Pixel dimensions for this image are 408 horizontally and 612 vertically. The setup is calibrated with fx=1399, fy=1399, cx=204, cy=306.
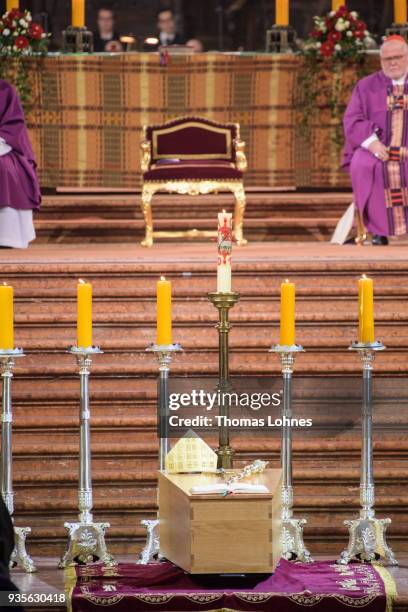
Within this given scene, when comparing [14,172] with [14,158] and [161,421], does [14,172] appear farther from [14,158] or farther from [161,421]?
[161,421]

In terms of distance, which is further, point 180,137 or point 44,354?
point 180,137

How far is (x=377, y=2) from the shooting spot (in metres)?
12.3


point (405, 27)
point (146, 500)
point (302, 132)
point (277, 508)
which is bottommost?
point (146, 500)

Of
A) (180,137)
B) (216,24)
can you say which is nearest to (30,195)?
(180,137)

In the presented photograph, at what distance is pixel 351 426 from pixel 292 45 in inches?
238

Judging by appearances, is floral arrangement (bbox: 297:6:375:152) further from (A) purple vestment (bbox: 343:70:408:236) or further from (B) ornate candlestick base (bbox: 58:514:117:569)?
(B) ornate candlestick base (bbox: 58:514:117:569)

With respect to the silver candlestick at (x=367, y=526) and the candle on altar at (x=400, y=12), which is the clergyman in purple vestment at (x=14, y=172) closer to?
the candle on altar at (x=400, y=12)

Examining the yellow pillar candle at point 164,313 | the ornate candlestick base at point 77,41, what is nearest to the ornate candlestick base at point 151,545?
the yellow pillar candle at point 164,313

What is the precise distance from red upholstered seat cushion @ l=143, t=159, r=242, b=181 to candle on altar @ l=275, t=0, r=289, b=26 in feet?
6.42

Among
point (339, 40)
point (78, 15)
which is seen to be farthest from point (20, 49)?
point (339, 40)

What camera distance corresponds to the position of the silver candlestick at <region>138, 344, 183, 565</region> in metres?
4.48

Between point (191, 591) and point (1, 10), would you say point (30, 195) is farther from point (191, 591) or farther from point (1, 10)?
point (191, 591)

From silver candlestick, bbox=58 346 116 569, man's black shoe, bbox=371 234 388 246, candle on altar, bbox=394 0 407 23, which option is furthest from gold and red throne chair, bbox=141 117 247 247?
silver candlestick, bbox=58 346 116 569

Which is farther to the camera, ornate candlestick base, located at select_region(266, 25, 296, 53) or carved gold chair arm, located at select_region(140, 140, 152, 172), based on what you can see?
ornate candlestick base, located at select_region(266, 25, 296, 53)
